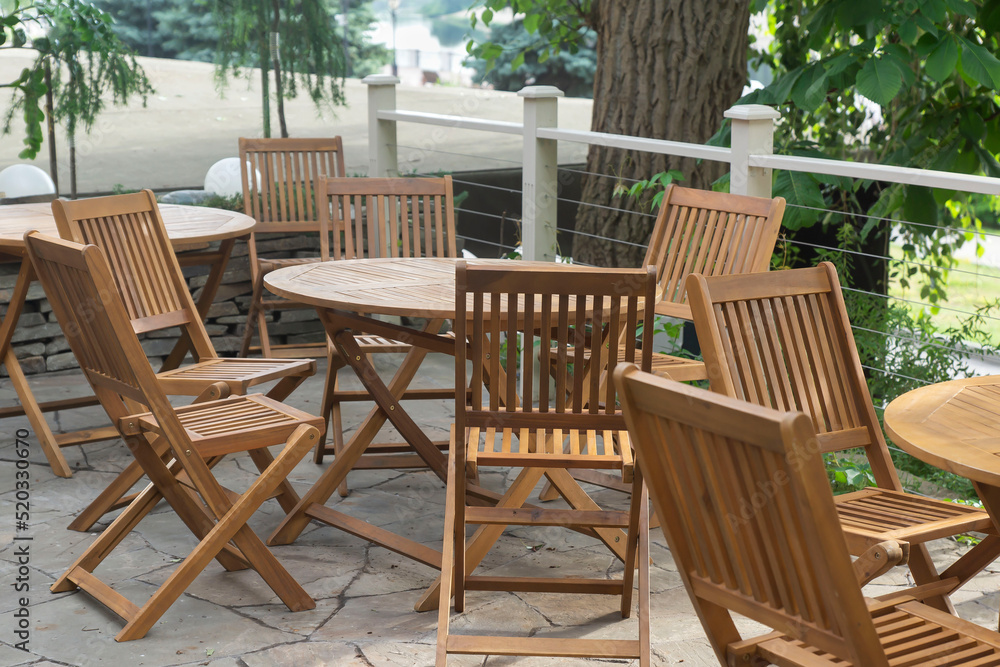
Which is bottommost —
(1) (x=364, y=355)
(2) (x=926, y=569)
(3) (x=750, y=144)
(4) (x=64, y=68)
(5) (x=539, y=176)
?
(2) (x=926, y=569)

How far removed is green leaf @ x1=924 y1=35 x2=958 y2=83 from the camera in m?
3.65

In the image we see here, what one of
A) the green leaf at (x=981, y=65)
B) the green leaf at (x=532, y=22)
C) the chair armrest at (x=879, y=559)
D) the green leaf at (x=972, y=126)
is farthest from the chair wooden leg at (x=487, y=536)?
the green leaf at (x=532, y=22)

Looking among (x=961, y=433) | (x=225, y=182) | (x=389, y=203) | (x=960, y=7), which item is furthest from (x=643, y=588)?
(x=225, y=182)

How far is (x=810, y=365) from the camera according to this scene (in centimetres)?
253

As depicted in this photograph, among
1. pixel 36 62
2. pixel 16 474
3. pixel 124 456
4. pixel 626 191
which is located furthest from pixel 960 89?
pixel 36 62

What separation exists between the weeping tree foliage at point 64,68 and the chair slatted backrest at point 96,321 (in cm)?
Answer: 378

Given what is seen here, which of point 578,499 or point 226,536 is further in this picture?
point 578,499

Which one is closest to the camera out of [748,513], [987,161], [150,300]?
[748,513]

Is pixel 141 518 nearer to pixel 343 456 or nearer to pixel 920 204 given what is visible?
pixel 343 456

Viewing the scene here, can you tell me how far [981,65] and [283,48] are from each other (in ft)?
15.5

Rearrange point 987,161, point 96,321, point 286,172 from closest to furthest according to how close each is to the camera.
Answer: point 96,321, point 987,161, point 286,172

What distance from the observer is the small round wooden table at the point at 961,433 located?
1812mm

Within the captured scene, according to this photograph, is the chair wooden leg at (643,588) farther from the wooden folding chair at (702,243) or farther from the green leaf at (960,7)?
the green leaf at (960,7)

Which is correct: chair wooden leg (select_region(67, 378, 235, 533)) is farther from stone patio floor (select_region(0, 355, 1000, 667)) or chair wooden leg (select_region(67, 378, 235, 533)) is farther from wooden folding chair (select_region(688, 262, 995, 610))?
wooden folding chair (select_region(688, 262, 995, 610))
